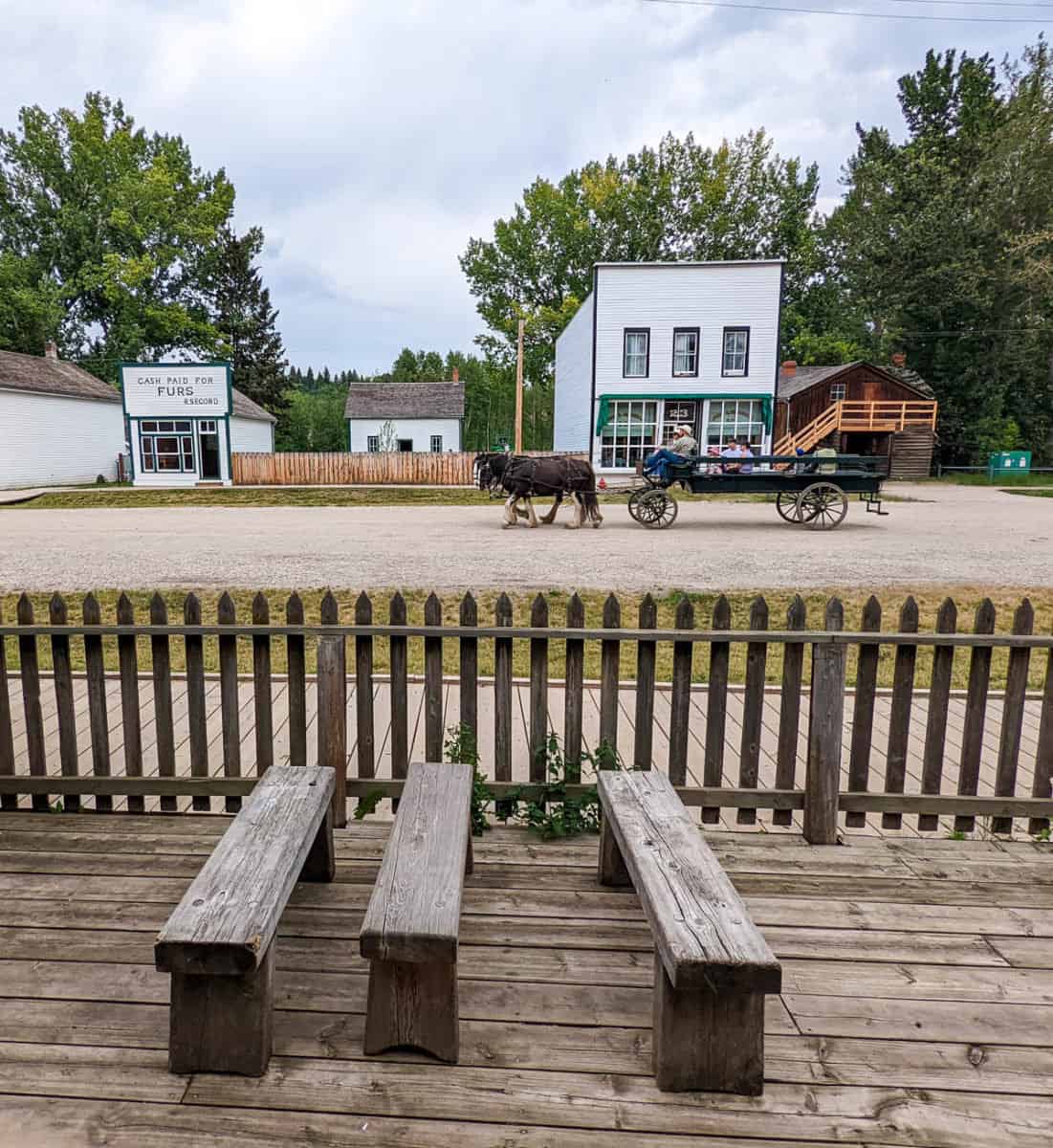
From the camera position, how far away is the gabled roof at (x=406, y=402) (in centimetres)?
4919

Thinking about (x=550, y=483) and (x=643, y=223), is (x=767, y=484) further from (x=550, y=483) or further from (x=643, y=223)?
(x=643, y=223)

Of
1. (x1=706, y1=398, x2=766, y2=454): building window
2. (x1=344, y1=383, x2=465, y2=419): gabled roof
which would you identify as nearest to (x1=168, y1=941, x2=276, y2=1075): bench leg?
(x1=706, y1=398, x2=766, y2=454): building window

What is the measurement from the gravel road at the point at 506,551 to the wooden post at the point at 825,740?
619 centimetres

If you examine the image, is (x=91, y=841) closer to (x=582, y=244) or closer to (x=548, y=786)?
(x=548, y=786)

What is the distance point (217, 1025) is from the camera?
6.81 ft

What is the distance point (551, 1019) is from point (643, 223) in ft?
185

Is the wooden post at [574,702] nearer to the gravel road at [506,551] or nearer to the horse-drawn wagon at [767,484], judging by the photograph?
the gravel road at [506,551]

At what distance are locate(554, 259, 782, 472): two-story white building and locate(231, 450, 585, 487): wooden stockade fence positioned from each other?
167 inches

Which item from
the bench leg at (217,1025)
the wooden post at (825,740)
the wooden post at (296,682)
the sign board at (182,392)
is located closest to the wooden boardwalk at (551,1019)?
the bench leg at (217,1025)

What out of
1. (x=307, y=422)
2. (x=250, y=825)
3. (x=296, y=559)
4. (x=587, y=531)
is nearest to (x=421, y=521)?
(x=587, y=531)

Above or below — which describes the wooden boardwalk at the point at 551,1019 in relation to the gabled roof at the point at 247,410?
below

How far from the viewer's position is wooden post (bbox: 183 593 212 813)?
12.6 ft

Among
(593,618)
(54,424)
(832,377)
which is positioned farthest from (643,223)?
(593,618)

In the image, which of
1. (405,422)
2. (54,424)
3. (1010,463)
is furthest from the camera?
(405,422)
